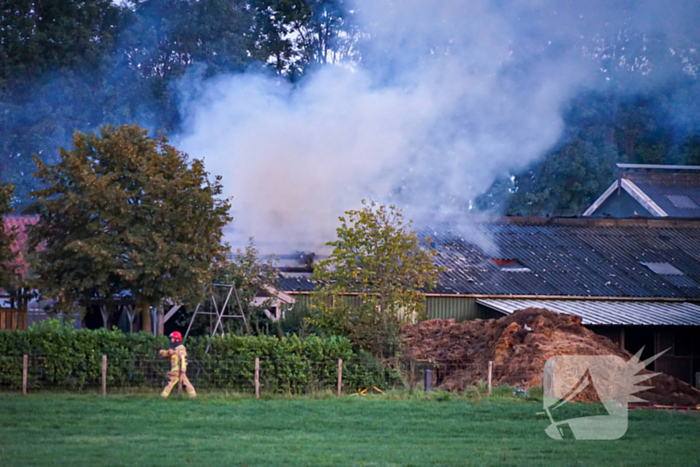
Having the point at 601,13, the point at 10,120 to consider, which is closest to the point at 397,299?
the point at 601,13

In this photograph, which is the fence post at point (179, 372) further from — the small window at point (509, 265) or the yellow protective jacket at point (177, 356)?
the small window at point (509, 265)

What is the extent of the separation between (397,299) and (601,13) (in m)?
17.1

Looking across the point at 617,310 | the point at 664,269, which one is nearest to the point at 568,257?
the point at 664,269

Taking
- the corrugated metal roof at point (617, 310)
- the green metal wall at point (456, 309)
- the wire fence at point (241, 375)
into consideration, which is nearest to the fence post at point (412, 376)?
the wire fence at point (241, 375)

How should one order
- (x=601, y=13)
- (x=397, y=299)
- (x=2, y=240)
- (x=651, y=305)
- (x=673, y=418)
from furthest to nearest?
(x=601, y=13) < (x=651, y=305) < (x=397, y=299) < (x=2, y=240) < (x=673, y=418)

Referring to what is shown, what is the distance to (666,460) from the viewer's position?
1300 centimetres

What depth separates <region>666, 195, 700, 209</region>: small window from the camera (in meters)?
46.0

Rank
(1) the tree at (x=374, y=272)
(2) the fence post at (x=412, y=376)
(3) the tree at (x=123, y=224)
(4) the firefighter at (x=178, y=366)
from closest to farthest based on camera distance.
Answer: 1. (4) the firefighter at (x=178, y=366)
2. (3) the tree at (x=123, y=224)
3. (2) the fence post at (x=412, y=376)
4. (1) the tree at (x=374, y=272)

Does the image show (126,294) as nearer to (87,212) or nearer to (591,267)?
(87,212)

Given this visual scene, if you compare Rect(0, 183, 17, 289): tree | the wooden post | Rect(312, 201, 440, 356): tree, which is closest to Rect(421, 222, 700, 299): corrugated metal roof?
Rect(312, 201, 440, 356): tree

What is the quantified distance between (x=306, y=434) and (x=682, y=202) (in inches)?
1455

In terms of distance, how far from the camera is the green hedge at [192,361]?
20.2 m

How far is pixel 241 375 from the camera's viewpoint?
21.2 metres

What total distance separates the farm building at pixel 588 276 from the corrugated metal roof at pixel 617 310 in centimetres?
4
